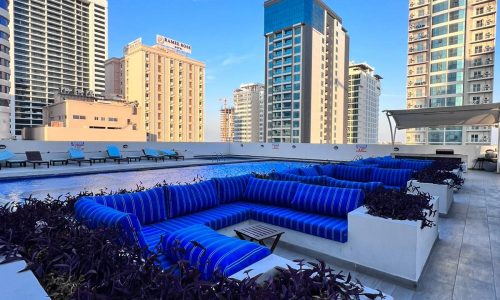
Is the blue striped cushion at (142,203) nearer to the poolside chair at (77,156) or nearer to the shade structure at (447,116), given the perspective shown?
the shade structure at (447,116)

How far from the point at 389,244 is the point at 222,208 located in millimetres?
2427

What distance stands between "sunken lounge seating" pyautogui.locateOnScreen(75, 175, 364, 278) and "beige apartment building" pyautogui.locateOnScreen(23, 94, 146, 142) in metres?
45.5

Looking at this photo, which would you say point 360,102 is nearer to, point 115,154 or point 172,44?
point 172,44

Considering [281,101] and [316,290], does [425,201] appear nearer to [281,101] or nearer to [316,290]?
[316,290]

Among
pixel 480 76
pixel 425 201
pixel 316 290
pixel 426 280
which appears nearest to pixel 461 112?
pixel 425 201

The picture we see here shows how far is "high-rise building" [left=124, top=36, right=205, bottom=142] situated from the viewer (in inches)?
2336

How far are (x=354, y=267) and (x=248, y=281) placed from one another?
7.93ft

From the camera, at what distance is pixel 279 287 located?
4.81 feet

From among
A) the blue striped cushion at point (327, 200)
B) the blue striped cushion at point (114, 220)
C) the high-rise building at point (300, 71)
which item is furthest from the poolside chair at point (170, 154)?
the high-rise building at point (300, 71)

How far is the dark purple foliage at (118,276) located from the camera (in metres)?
1.22

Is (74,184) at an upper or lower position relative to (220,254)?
lower

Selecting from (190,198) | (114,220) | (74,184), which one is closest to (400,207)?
(190,198)

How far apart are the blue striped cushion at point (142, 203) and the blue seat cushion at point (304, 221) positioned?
1390 millimetres

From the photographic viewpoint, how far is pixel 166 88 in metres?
62.6
